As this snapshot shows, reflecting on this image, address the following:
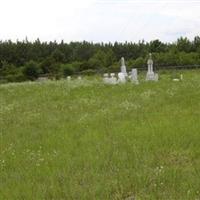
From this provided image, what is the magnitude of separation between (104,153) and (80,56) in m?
114

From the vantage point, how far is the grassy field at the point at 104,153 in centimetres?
780

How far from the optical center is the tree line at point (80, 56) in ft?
246

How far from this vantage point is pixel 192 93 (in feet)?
70.3

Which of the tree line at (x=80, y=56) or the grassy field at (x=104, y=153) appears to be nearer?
the grassy field at (x=104, y=153)

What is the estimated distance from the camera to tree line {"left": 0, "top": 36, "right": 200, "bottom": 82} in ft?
246

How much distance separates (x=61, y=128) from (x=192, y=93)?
886 cm

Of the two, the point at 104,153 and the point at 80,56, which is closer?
the point at 104,153

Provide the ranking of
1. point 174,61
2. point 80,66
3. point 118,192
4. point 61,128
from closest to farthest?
point 118,192 < point 61,128 < point 174,61 < point 80,66

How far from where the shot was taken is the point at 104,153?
10172 mm

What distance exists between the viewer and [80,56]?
123125mm

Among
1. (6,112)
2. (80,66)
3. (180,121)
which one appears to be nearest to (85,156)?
(180,121)

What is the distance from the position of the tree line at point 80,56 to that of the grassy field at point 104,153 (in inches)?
2151

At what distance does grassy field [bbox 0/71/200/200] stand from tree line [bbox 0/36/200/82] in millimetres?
54633

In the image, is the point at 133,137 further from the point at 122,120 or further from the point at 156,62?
the point at 156,62
